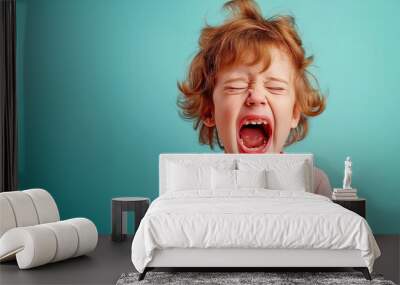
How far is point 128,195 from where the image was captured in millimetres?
7305

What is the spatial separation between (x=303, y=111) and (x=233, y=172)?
127 centimetres

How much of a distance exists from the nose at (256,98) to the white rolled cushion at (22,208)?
2.59m

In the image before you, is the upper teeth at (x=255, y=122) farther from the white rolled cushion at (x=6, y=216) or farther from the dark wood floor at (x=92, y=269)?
the white rolled cushion at (x=6, y=216)

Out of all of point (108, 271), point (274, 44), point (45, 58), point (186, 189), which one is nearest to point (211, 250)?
point (108, 271)

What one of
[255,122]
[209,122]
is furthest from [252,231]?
[209,122]

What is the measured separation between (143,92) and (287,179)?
1.90m

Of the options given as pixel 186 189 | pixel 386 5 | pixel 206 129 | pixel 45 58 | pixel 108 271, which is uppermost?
pixel 386 5

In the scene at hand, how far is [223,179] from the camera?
6.41 m

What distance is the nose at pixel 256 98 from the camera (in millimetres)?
7078

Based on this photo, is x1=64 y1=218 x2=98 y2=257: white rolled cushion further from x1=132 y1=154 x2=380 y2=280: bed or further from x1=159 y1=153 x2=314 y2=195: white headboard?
x1=159 y1=153 x2=314 y2=195: white headboard

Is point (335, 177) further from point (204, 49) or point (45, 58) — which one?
point (45, 58)

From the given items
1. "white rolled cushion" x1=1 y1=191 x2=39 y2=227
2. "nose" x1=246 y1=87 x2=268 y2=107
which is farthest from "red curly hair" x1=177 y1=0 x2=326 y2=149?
"white rolled cushion" x1=1 y1=191 x2=39 y2=227

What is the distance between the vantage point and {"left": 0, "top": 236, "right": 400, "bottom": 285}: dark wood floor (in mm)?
4922

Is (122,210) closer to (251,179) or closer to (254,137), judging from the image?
(251,179)
